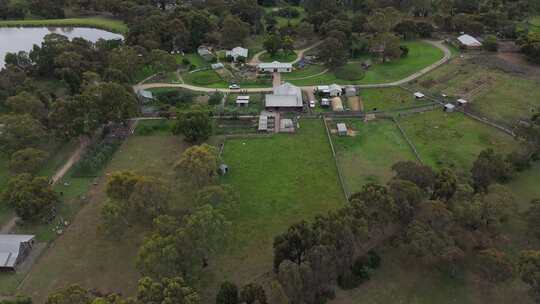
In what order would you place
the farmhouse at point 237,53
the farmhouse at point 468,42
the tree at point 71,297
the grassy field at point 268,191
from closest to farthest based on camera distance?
1. the tree at point 71,297
2. the grassy field at point 268,191
3. the farmhouse at point 237,53
4. the farmhouse at point 468,42

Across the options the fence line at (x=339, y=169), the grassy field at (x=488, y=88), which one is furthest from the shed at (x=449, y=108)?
the fence line at (x=339, y=169)

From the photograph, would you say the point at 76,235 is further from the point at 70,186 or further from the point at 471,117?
the point at 471,117

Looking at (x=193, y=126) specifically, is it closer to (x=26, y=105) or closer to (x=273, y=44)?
(x=26, y=105)

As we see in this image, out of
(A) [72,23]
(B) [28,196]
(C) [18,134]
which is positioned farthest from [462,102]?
(A) [72,23]

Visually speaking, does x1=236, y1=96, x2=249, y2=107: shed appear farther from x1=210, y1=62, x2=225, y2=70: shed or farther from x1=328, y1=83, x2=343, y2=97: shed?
x1=210, y1=62, x2=225, y2=70: shed

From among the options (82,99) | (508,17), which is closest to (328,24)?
(508,17)

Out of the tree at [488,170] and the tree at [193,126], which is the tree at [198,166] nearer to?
the tree at [193,126]
